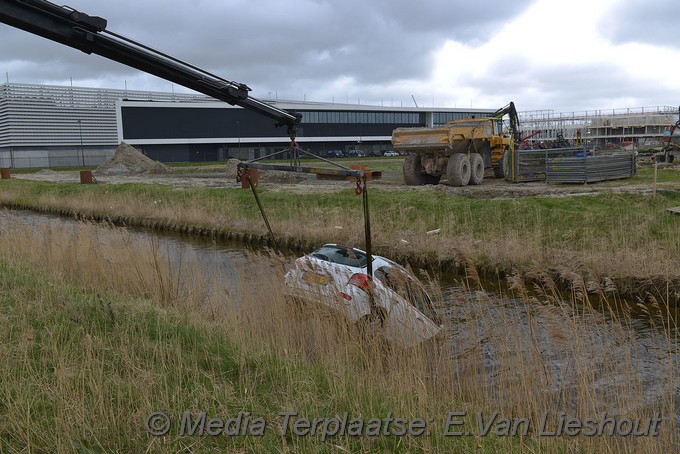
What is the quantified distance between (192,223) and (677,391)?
55.2 feet

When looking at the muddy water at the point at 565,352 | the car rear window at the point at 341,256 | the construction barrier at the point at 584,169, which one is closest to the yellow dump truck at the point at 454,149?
the construction barrier at the point at 584,169

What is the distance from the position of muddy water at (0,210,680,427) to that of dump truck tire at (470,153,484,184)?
11870 mm

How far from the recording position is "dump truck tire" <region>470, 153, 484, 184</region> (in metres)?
23.9

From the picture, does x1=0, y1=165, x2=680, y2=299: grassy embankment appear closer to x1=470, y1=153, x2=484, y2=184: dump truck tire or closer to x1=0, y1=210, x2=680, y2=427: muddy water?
x1=0, y1=210, x2=680, y2=427: muddy water

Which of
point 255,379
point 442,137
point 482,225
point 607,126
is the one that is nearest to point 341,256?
point 255,379

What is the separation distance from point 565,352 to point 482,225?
895 cm

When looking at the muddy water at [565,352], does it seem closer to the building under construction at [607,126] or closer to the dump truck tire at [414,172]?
the dump truck tire at [414,172]

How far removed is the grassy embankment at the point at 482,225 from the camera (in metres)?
11.6

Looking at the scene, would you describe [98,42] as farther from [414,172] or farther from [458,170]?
[414,172]

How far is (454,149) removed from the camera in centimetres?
2359

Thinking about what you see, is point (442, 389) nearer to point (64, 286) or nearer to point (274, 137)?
point (64, 286)

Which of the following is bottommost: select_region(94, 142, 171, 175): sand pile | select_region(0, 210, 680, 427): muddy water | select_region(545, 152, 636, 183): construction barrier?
select_region(0, 210, 680, 427): muddy water

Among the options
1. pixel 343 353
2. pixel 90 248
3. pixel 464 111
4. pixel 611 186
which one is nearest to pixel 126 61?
pixel 90 248

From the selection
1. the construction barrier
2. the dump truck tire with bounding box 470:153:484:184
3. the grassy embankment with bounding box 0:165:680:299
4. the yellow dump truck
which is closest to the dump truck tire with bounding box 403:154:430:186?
the yellow dump truck
